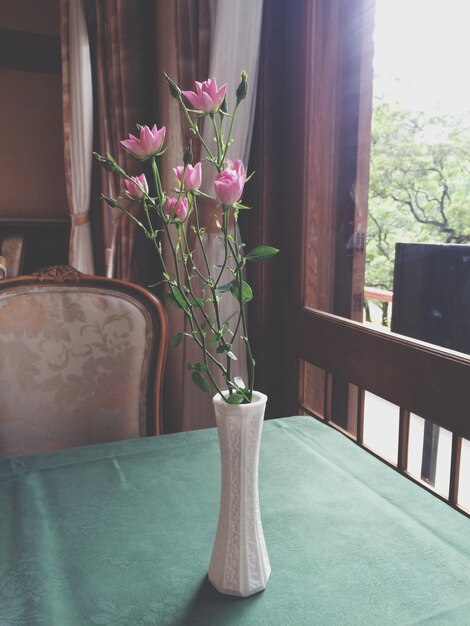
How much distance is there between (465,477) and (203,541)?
555mm

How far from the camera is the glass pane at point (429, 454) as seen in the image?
0.96 m

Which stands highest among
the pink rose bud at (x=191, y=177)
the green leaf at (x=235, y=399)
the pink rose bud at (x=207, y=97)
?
the pink rose bud at (x=207, y=97)

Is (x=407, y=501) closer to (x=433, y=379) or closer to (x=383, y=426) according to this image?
(x=433, y=379)

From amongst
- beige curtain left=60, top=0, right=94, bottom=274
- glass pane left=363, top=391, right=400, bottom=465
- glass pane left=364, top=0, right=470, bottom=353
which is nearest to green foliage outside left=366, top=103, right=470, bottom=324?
glass pane left=364, top=0, right=470, bottom=353

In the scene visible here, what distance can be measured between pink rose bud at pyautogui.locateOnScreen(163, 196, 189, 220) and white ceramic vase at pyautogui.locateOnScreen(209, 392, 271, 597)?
164mm

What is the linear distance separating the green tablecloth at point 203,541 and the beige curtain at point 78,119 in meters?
1.74

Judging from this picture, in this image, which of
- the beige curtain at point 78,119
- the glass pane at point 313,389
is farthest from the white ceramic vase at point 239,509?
the beige curtain at point 78,119

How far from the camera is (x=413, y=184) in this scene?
103 centimetres

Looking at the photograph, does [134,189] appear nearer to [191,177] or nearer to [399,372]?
[191,177]

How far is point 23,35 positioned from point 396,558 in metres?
3.34

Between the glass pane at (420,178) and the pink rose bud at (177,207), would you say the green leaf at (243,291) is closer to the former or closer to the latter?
the pink rose bud at (177,207)

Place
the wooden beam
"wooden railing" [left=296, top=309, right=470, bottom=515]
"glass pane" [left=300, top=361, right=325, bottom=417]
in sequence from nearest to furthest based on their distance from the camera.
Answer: "wooden railing" [left=296, top=309, right=470, bottom=515]
"glass pane" [left=300, top=361, right=325, bottom=417]
the wooden beam

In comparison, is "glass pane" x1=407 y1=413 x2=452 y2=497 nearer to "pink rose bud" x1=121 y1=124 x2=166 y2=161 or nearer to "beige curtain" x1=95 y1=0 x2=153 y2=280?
"pink rose bud" x1=121 y1=124 x2=166 y2=161

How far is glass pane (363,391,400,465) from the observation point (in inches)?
41.8
